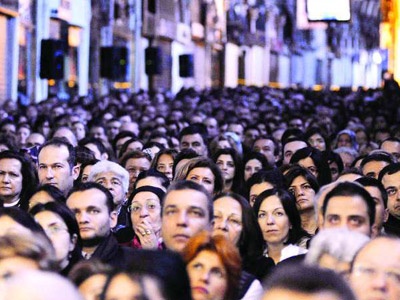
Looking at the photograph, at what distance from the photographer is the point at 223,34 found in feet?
209

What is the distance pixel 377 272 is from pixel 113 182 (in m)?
5.81

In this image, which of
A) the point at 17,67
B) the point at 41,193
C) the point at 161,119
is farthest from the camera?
the point at 17,67

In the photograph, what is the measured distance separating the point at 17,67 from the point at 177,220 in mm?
27591

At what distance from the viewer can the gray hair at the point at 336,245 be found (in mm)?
6441

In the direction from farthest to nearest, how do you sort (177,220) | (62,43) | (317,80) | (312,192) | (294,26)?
(317,80) < (294,26) < (62,43) < (312,192) < (177,220)

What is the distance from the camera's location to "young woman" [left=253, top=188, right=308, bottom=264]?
9.51 meters

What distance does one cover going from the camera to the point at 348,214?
8.36m

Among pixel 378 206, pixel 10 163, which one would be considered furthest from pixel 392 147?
pixel 378 206

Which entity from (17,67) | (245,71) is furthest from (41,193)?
(245,71)

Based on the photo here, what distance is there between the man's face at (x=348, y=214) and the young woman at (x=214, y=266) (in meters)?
1.68

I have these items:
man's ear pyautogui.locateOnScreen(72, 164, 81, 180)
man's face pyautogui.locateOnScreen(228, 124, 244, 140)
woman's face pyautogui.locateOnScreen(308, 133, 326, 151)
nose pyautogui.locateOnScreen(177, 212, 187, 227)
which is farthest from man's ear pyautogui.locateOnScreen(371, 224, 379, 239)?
man's face pyautogui.locateOnScreen(228, 124, 244, 140)

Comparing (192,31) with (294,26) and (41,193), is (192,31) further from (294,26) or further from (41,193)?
(41,193)

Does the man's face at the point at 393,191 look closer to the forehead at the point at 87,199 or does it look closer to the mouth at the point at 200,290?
the forehead at the point at 87,199

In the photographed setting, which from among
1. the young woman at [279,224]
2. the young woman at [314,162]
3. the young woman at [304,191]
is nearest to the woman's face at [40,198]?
the young woman at [279,224]
